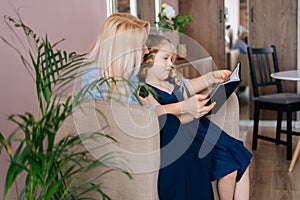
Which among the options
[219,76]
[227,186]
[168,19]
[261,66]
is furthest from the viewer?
[261,66]

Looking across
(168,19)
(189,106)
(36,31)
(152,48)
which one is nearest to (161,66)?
(152,48)

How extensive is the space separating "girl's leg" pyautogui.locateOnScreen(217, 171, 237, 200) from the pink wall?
0.97 metres

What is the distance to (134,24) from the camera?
1.71m

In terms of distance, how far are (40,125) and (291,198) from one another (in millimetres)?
2020

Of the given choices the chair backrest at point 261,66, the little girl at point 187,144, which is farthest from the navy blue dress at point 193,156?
the chair backrest at point 261,66

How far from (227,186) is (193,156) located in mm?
302

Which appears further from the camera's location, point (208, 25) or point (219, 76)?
point (208, 25)

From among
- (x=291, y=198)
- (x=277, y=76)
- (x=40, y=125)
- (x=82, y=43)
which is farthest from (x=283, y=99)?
(x=40, y=125)

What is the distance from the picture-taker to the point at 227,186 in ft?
6.59

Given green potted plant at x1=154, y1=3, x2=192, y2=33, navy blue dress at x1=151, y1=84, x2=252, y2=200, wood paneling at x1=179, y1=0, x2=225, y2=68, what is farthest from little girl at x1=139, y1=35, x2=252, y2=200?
wood paneling at x1=179, y1=0, x2=225, y2=68

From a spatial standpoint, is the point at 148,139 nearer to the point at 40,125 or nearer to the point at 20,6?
the point at 40,125

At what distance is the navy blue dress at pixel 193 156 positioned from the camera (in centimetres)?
167

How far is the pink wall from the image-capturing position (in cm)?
178

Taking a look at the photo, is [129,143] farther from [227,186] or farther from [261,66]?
[261,66]
